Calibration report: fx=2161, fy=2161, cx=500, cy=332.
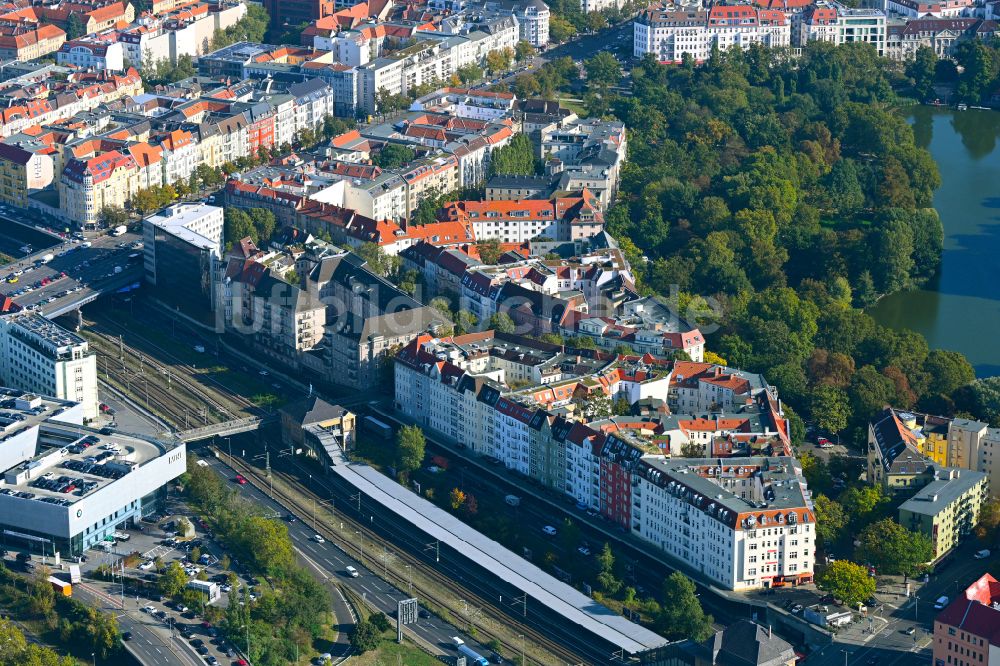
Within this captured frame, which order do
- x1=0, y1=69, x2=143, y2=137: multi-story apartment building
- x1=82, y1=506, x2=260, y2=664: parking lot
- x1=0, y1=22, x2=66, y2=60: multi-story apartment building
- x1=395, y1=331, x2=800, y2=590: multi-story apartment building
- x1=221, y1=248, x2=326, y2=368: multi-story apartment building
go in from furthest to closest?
x1=0, y1=22, x2=66, y2=60: multi-story apartment building → x1=0, y1=69, x2=143, y2=137: multi-story apartment building → x1=221, y1=248, x2=326, y2=368: multi-story apartment building → x1=395, y1=331, x2=800, y2=590: multi-story apartment building → x1=82, y1=506, x2=260, y2=664: parking lot

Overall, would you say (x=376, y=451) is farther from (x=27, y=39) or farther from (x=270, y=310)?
(x=27, y=39)

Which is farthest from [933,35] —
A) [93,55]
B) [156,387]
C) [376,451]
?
[376,451]

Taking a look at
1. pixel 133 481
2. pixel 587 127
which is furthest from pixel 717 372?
pixel 587 127

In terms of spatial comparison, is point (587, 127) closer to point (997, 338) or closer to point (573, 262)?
point (573, 262)

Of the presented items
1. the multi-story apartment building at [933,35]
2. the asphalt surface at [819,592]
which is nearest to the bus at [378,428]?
the asphalt surface at [819,592]

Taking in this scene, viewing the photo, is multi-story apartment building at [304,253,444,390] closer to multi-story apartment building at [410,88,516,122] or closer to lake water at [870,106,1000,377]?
lake water at [870,106,1000,377]

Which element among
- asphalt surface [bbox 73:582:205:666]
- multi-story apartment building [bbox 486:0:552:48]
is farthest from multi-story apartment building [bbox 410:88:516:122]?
asphalt surface [bbox 73:582:205:666]
